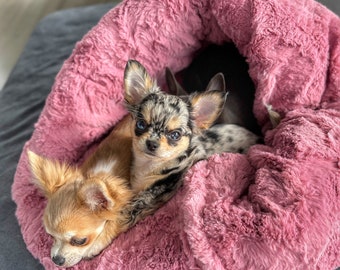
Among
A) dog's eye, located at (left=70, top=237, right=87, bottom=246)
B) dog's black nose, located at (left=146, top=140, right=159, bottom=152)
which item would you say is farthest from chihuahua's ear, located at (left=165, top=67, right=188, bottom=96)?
dog's eye, located at (left=70, top=237, right=87, bottom=246)

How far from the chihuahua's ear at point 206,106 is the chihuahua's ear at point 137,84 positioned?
0.16 m

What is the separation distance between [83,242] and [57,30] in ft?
5.41

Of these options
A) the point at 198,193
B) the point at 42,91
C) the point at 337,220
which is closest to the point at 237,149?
the point at 198,193

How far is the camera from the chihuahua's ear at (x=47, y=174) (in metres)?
1.38

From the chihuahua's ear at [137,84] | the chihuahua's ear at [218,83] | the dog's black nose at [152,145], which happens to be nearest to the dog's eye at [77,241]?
the dog's black nose at [152,145]

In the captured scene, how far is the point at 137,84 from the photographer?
4.93ft

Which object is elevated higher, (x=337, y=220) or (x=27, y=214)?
(x=337, y=220)

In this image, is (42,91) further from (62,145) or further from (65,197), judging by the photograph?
(65,197)

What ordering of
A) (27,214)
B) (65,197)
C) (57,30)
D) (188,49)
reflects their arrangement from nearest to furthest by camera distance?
(65,197), (27,214), (188,49), (57,30)

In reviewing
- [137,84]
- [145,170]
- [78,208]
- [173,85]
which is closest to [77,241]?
[78,208]

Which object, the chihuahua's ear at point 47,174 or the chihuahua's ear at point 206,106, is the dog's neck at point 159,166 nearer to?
the chihuahua's ear at point 206,106

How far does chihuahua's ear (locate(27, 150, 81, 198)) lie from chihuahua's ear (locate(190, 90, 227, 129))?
0.44 meters

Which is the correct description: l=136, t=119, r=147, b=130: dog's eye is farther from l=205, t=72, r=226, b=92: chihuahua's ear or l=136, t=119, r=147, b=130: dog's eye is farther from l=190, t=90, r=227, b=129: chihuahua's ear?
l=205, t=72, r=226, b=92: chihuahua's ear

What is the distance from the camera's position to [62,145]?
170 centimetres
